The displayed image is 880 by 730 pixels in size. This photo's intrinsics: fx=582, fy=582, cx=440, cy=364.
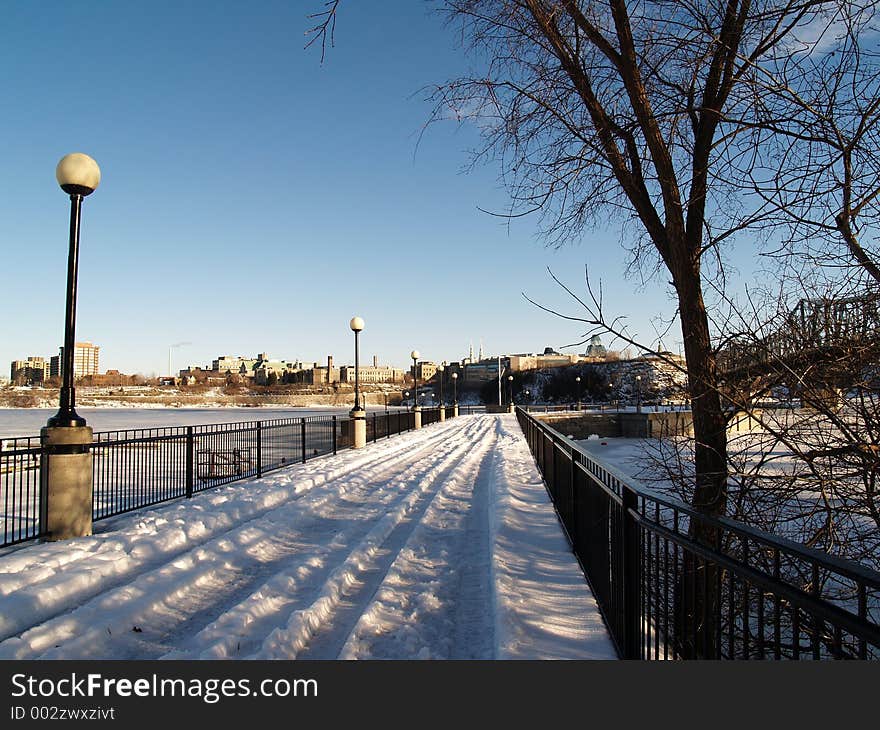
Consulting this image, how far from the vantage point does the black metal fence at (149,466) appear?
22.9ft

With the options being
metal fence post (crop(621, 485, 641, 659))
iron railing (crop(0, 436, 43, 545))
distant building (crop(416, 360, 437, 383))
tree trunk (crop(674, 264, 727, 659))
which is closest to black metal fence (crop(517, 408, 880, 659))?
metal fence post (crop(621, 485, 641, 659))

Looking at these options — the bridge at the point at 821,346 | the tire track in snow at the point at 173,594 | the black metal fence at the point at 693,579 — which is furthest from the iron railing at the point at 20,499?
the bridge at the point at 821,346

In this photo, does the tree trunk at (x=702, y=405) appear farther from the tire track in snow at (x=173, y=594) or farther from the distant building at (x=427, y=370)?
the distant building at (x=427, y=370)

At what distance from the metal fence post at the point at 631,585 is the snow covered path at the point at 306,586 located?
299 millimetres

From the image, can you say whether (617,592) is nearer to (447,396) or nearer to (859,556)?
(859,556)

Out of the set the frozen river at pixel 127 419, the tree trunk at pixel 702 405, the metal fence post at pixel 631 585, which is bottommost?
the frozen river at pixel 127 419

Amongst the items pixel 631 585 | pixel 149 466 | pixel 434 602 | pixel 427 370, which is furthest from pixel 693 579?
pixel 427 370

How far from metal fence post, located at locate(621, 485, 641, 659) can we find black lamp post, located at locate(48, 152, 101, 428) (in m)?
6.26

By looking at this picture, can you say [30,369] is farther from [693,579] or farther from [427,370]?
[693,579]

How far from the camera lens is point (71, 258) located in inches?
269

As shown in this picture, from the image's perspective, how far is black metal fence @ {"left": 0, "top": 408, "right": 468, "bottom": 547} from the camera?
699 centimetres

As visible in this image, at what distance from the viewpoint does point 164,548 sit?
5934mm
